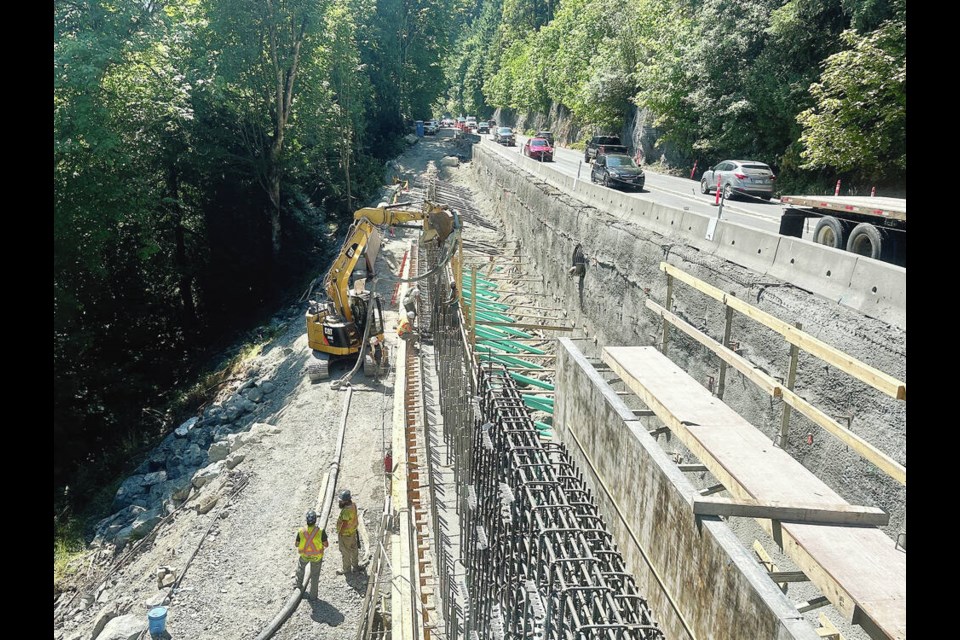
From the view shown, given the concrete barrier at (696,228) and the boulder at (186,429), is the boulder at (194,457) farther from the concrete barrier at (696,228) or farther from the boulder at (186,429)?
the concrete barrier at (696,228)

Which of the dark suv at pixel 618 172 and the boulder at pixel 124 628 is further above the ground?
the dark suv at pixel 618 172

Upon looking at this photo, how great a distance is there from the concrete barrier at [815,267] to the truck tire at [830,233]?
1.53 m

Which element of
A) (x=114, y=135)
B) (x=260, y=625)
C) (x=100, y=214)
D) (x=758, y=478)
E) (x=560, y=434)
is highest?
(x=114, y=135)

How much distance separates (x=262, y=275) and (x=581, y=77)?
102 ft

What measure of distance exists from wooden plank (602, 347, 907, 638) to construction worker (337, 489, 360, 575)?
15.1 feet

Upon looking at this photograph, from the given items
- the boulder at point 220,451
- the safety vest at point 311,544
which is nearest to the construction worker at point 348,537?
the safety vest at point 311,544

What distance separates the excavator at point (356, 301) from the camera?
54.4 feet

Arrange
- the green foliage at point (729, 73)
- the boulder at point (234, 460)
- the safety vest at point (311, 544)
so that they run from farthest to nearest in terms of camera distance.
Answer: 1. the green foliage at point (729, 73)
2. the boulder at point (234, 460)
3. the safety vest at point (311, 544)

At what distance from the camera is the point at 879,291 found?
7.99 metres

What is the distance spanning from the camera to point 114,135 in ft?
66.4

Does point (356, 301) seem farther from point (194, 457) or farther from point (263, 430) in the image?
point (194, 457)

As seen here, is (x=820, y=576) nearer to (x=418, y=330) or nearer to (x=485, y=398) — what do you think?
(x=485, y=398)

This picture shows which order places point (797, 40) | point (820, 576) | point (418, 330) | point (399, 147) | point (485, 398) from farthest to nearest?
point (399, 147)
point (797, 40)
point (418, 330)
point (485, 398)
point (820, 576)

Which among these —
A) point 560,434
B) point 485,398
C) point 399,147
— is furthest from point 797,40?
point 399,147
